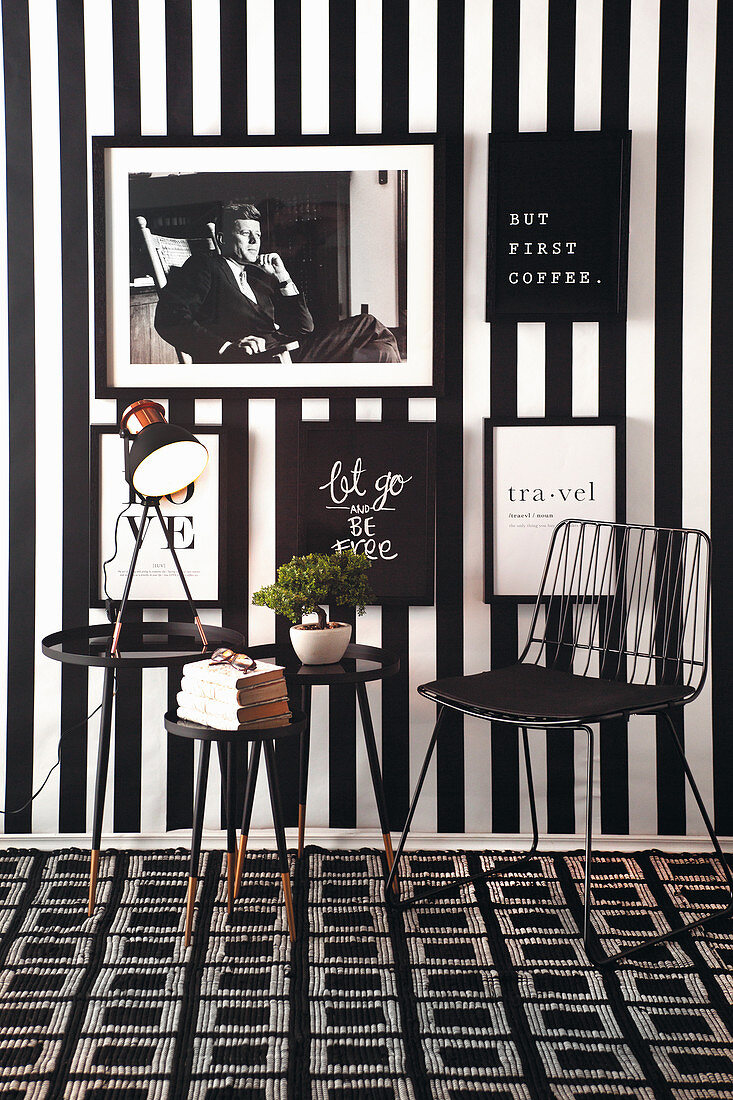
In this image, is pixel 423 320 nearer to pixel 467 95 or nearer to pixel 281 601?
pixel 467 95

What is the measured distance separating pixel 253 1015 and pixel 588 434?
5.35ft

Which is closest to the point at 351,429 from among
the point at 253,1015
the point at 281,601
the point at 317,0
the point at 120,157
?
the point at 281,601

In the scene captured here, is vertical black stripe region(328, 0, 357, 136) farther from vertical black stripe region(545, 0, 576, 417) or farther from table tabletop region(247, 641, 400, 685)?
table tabletop region(247, 641, 400, 685)

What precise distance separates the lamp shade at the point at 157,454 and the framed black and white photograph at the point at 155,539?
1.08 ft

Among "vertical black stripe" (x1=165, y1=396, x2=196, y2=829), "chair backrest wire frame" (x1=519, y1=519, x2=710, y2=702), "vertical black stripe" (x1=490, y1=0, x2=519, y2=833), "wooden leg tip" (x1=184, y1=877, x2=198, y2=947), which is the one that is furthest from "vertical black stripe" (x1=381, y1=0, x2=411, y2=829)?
"wooden leg tip" (x1=184, y1=877, x2=198, y2=947)

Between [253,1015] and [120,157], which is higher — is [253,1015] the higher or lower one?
the lower one

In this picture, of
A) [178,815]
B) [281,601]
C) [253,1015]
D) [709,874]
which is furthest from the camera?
[178,815]

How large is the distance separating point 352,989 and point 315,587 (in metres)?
0.86

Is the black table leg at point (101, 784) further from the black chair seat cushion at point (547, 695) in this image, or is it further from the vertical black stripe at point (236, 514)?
the black chair seat cushion at point (547, 695)

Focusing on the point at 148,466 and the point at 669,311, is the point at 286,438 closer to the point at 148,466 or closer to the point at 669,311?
the point at 148,466

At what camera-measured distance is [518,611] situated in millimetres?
2395

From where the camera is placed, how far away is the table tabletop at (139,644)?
6.32 ft

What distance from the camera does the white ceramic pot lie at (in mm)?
2039

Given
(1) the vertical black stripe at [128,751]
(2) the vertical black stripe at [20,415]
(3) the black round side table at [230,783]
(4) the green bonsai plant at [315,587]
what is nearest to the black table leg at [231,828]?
(3) the black round side table at [230,783]
